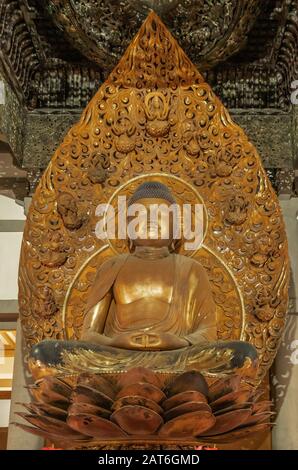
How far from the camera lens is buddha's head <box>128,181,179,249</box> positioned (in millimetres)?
5863

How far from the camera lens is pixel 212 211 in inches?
240

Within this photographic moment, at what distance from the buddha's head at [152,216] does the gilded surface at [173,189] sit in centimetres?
27

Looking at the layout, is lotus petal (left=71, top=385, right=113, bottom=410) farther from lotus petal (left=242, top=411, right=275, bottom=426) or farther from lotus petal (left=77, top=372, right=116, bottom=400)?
lotus petal (left=242, top=411, right=275, bottom=426)

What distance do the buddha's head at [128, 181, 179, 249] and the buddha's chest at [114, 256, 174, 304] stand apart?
0.72 feet

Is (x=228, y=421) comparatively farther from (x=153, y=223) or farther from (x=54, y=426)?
(x=153, y=223)

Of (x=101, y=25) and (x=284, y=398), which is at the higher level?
(x=101, y=25)

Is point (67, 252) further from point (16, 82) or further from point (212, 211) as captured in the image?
point (16, 82)

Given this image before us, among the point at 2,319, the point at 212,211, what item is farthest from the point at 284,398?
the point at 2,319

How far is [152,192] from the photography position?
5.88m

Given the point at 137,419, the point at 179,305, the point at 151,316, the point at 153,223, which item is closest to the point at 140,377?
the point at 137,419

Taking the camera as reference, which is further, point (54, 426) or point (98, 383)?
point (54, 426)

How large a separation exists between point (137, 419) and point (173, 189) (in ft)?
7.29

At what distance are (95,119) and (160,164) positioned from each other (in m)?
0.57

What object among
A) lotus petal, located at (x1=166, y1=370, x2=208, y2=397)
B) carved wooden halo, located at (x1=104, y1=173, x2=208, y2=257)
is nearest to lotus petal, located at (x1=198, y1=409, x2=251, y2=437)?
lotus petal, located at (x1=166, y1=370, x2=208, y2=397)
